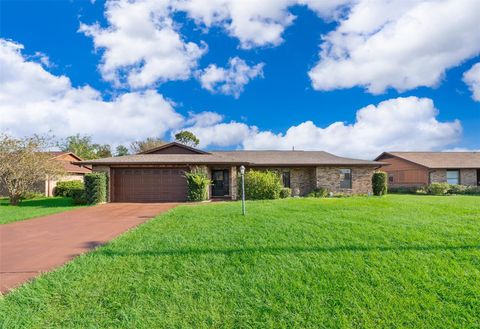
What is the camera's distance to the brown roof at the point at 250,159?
15664 mm

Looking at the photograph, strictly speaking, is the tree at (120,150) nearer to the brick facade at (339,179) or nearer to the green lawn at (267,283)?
the brick facade at (339,179)

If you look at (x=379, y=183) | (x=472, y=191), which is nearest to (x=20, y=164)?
(x=379, y=183)

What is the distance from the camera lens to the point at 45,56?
13.0 m

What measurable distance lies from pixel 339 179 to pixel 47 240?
57.3ft

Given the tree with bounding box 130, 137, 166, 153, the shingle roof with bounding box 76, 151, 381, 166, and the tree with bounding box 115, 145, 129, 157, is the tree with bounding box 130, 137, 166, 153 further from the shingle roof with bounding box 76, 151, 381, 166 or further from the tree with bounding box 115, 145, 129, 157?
the shingle roof with bounding box 76, 151, 381, 166

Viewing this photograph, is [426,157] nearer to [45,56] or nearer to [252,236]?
[252,236]

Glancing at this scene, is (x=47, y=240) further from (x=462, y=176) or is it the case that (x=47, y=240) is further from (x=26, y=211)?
(x=462, y=176)

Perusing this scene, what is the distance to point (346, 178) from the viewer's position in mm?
18891

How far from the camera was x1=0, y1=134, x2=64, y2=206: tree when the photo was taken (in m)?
15.7

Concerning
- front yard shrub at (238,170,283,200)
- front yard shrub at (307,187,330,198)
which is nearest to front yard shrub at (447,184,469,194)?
front yard shrub at (307,187,330,198)

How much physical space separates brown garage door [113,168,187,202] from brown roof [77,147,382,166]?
82 centimetres

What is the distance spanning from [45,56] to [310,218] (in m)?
15.1


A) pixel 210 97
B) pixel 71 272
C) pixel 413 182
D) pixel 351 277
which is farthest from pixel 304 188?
pixel 71 272

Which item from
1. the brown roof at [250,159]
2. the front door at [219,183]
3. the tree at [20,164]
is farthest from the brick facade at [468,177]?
the tree at [20,164]
